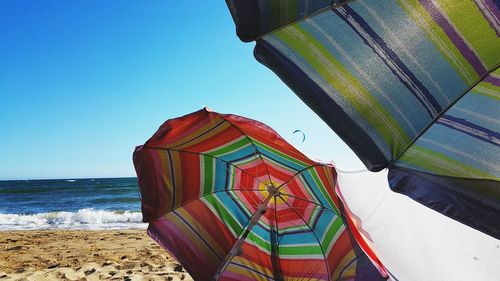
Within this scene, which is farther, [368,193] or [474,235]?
[368,193]

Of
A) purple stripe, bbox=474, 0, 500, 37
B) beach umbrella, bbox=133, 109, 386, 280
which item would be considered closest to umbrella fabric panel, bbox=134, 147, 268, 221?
beach umbrella, bbox=133, 109, 386, 280

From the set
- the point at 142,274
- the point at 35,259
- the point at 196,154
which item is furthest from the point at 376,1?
the point at 35,259

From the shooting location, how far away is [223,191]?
3.48 meters

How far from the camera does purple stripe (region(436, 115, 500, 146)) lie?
69.4 inches

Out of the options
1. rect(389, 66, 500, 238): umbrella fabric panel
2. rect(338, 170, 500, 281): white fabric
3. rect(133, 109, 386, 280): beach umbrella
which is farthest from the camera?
rect(133, 109, 386, 280): beach umbrella

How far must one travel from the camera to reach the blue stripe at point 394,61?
62.6 inches

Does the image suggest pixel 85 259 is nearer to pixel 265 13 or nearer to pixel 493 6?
pixel 265 13

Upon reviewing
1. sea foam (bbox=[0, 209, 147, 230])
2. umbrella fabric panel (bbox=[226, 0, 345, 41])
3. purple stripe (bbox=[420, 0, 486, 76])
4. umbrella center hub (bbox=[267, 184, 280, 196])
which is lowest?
sea foam (bbox=[0, 209, 147, 230])

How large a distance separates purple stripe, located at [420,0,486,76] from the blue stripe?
21cm

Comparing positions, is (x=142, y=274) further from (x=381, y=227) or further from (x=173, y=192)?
(x=381, y=227)

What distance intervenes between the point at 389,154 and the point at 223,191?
2013mm

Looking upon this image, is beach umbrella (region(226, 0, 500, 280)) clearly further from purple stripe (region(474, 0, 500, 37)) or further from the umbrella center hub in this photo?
the umbrella center hub

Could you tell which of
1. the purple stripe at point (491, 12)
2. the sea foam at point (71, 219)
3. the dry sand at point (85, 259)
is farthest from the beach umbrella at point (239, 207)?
the sea foam at point (71, 219)

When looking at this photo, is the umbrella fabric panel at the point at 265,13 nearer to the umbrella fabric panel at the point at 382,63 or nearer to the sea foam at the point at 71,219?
the umbrella fabric panel at the point at 382,63
